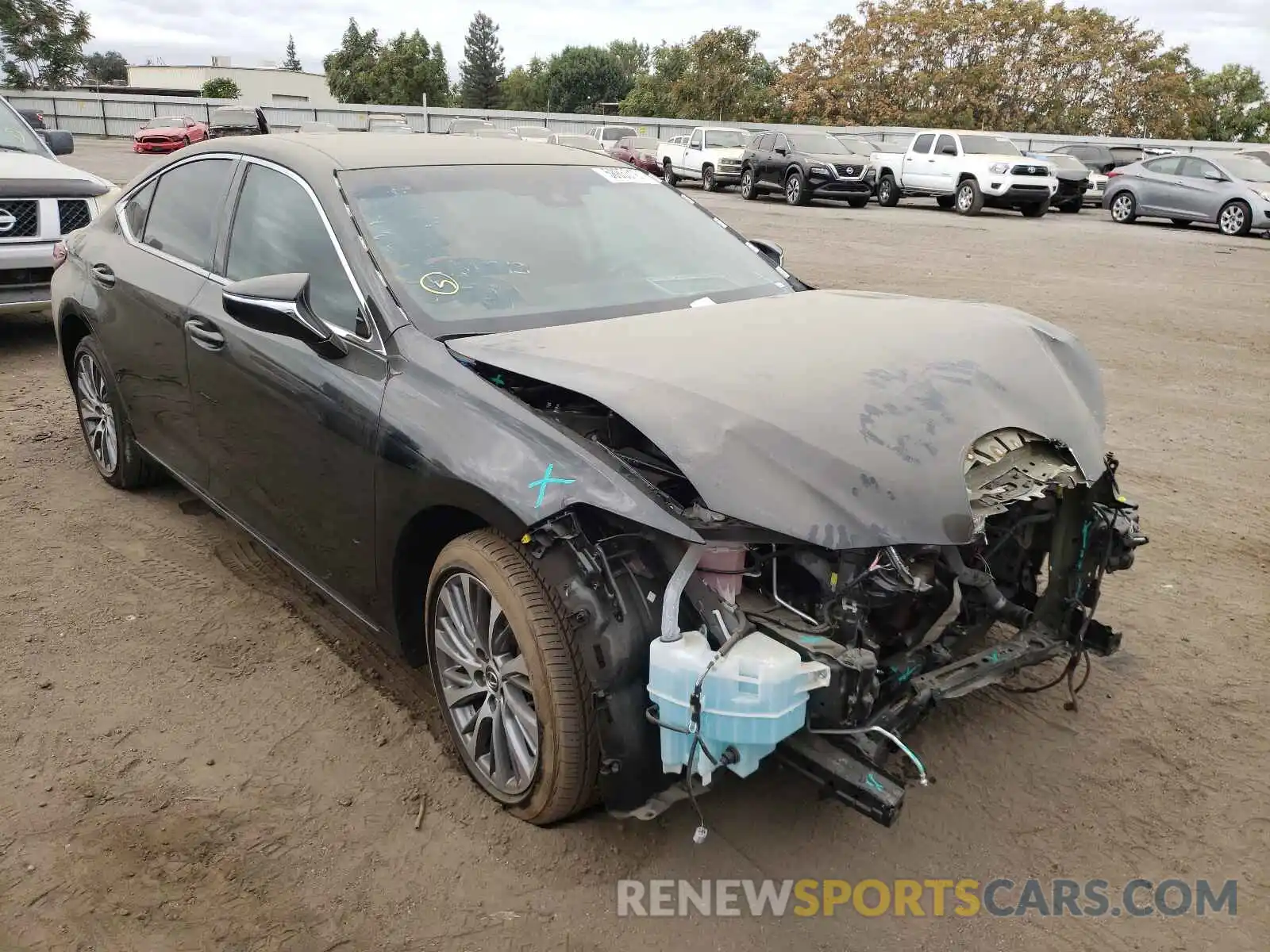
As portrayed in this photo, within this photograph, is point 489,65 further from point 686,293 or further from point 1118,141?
point 686,293

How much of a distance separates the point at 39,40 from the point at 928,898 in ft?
201

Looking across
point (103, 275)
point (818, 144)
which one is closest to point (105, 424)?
point (103, 275)

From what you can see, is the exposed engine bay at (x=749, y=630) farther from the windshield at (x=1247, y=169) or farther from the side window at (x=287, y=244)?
the windshield at (x=1247, y=169)

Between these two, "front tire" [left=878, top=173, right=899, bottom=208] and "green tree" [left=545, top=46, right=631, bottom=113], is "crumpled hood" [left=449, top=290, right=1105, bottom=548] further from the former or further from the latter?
"green tree" [left=545, top=46, right=631, bottom=113]

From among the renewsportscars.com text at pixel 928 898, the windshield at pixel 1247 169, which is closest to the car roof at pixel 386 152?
the renewsportscars.com text at pixel 928 898

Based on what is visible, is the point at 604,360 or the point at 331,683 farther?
the point at 331,683

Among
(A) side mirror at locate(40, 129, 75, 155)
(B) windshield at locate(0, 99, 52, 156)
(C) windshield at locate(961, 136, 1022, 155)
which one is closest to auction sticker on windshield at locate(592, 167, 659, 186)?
(B) windshield at locate(0, 99, 52, 156)

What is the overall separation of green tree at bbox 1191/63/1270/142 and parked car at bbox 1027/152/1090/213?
24692mm

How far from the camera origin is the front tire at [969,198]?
22.4 metres

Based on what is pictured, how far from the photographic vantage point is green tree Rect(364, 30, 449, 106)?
86000 mm

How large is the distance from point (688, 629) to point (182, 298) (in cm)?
272

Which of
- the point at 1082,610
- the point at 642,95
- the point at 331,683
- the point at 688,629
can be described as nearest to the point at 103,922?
the point at 331,683

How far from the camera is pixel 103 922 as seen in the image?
2.53 meters

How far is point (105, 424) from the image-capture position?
521cm
